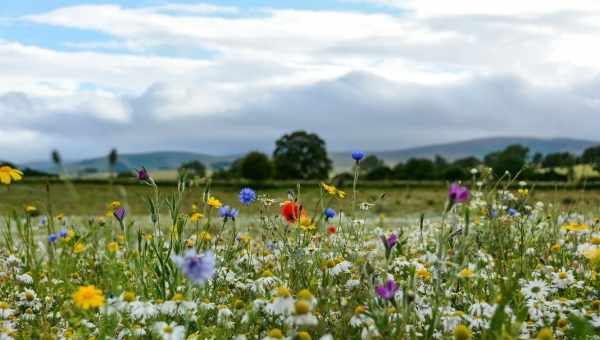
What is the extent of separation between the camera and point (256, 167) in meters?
78.6

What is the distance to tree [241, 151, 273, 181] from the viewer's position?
78500mm

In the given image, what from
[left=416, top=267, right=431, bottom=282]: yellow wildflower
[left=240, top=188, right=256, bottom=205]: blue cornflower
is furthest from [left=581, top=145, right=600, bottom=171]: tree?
[left=240, top=188, right=256, bottom=205]: blue cornflower

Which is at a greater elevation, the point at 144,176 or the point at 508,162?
the point at 144,176

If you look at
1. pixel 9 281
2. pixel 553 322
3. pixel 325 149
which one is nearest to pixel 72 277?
pixel 9 281

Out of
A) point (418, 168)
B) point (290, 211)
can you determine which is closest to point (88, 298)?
point (290, 211)

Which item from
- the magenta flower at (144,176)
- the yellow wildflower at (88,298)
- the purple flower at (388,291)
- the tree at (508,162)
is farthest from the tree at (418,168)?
the yellow wildflower at (88,298)

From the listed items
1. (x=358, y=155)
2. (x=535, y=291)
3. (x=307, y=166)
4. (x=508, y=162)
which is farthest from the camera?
(x=307, y=166)

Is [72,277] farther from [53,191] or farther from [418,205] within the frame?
[53,191]

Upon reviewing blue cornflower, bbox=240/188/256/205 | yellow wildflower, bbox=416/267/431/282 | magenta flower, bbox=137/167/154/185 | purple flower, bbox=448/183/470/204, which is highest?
magenta flower, bbox=137/167/154/185

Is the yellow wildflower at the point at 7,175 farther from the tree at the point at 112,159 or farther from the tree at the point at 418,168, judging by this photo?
the tree at the point at 418,168

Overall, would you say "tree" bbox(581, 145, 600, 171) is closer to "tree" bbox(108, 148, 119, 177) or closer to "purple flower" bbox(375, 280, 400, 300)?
"purple flower" bbox(375, 280, 400, 300)

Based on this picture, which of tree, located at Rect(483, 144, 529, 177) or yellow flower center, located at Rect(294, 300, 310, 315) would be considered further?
tree, located at Rect(483, 144, 529, 177)

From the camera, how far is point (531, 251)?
716 centimetres

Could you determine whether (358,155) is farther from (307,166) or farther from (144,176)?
(307,166)
